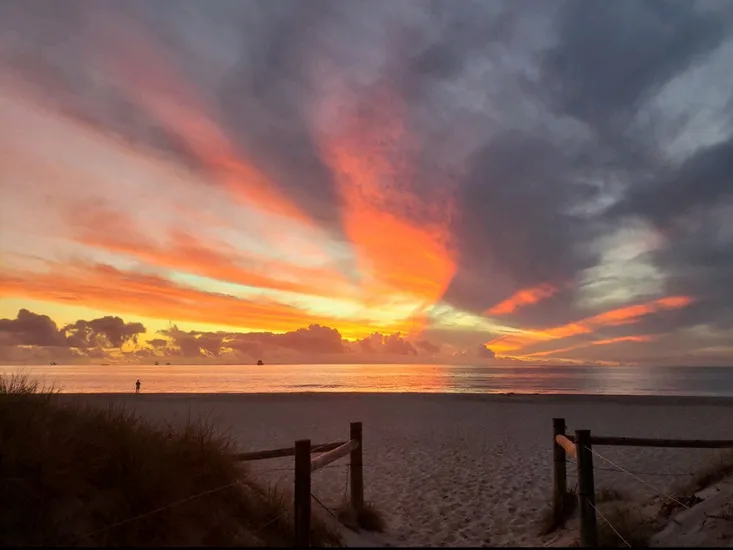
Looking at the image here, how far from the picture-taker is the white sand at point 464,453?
9.05 meters

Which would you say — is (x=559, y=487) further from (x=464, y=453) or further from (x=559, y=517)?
(x=464, y=453)

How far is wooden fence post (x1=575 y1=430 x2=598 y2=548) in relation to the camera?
661 centimetres

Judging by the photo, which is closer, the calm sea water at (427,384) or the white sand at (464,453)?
the white sand at (464,453)

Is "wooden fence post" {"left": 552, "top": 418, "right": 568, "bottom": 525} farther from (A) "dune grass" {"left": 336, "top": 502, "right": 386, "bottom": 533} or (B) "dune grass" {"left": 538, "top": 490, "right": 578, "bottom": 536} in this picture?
(A) "dune grass" {"left": 336, "top": 502, "right": 386, "bottom": 533}

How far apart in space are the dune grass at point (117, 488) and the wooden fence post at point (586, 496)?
3068mm

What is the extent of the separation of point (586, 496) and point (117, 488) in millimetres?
5386

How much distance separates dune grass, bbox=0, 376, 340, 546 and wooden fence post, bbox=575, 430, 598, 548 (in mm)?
3068

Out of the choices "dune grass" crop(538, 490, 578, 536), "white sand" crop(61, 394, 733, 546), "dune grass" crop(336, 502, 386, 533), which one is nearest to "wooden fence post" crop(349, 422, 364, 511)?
"dune grass" crop(336, 502, 386, 533)

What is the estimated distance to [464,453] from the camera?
1577 centimetres

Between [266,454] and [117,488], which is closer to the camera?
[117,488]

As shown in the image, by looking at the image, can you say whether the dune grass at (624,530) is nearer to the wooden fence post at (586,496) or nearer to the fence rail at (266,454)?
the wooden fence post at (586,496)

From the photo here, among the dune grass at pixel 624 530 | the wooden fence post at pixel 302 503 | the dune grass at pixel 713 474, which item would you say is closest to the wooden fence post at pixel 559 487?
the dune grass at pixel 624 530

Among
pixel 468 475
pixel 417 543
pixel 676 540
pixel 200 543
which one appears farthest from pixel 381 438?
pixel 200 543

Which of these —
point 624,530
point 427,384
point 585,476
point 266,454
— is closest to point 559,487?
point 624,530
